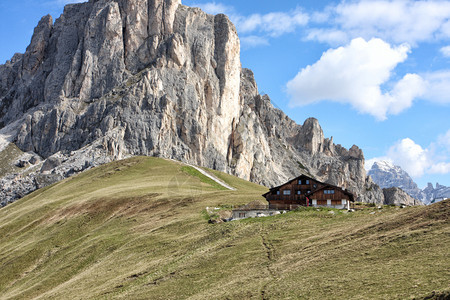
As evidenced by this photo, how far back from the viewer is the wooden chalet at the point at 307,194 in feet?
228

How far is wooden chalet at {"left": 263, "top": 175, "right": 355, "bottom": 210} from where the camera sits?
69375mm

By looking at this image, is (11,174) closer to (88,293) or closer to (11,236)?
(11,236)

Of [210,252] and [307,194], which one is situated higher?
[307,194]

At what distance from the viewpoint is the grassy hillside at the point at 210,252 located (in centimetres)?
2572

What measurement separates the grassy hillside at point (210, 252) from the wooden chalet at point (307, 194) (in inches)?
297

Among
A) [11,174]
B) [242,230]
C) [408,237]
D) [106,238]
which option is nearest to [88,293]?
[242,230]

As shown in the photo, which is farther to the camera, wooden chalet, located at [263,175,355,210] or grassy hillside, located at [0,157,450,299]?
wooden chalet, located at [263,175,355,210]

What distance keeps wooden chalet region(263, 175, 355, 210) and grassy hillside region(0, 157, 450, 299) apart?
755 cm

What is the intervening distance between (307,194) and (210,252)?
37.2 meters

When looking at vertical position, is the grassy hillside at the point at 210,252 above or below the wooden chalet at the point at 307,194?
below

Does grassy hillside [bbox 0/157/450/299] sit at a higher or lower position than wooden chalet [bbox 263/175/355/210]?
lower

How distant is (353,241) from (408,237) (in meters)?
4.55

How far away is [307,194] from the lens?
74875 mm

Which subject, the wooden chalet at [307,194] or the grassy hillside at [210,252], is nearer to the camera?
the grassy hillside at [210,252]
